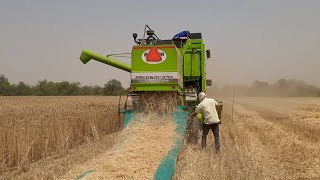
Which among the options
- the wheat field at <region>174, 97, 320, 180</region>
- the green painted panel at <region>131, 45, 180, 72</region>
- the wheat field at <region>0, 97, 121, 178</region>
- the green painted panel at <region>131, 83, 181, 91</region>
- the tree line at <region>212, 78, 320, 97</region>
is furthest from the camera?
the tree line at <region>212, 78, 320, 97</region>

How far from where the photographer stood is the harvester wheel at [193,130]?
795 centimetres

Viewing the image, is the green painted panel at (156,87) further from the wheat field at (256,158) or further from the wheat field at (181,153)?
the wheat field at (256,158)

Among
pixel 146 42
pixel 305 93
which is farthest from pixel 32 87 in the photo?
pixel 146 42

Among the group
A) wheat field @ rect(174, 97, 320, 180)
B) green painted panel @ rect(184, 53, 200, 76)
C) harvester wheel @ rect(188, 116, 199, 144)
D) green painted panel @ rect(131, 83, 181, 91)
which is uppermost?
green painted panel @ rect(184, 53, 200, 76)

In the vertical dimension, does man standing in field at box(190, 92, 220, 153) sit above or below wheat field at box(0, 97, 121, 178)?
above

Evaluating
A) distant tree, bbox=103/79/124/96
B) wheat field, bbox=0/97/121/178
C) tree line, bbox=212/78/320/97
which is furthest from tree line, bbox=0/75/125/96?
wheat field, bbox=0/97/121/178

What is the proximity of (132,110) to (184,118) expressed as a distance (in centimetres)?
121

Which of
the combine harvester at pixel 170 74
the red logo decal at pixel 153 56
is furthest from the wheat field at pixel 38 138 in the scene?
the red logo decal at pixel 153 56

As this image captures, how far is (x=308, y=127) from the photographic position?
10898mm

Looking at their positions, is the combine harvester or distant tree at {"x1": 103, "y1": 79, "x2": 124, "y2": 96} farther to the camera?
distant tree at {"x1": 103, "y1": 79, "x2": 124, "y2": 96}

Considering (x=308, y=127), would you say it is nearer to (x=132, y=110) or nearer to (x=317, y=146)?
(x=317, y=146)

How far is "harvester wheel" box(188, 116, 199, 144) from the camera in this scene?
26.1 feet

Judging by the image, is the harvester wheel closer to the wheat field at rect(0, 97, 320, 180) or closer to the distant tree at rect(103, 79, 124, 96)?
the wheat field at rect(0, 97, 320, 180)

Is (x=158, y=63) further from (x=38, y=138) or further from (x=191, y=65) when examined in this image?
(x=38, y=138)
